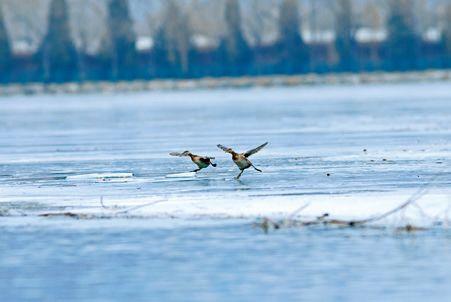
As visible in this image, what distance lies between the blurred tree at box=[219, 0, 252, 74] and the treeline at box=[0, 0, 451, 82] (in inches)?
1.4

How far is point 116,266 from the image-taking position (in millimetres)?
14797

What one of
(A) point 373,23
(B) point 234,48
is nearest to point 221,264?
(B) point 234,48

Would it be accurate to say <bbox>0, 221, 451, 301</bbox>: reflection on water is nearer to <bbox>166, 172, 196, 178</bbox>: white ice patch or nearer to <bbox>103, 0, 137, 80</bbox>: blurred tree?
<bbox>166, 172, 196, 178</bbox>: white ice patch

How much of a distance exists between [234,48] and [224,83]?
5429mm

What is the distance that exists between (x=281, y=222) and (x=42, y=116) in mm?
39107

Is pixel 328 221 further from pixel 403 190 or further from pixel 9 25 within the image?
pixel 9 25

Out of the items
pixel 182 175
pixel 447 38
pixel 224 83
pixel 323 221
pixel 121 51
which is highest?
pixel 447 38

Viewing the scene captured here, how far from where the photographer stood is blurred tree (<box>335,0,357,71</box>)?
119688mm

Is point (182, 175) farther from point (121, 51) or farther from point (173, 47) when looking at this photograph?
point (173, 47)

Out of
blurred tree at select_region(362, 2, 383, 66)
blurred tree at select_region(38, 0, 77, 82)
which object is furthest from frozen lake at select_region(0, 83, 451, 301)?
blurred tree at select_region(362, 2, 383, 66)

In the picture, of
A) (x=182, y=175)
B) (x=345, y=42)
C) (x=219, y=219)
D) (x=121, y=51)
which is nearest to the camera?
(x=219, y=219)

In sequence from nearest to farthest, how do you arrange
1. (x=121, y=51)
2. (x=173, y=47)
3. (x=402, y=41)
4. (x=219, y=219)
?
(x=219, y=219)
(x=121, y=51)
(x=402, y=41)
(x=173, y=47)

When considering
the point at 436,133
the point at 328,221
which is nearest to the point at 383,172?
the point at 328,221

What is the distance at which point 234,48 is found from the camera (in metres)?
118
